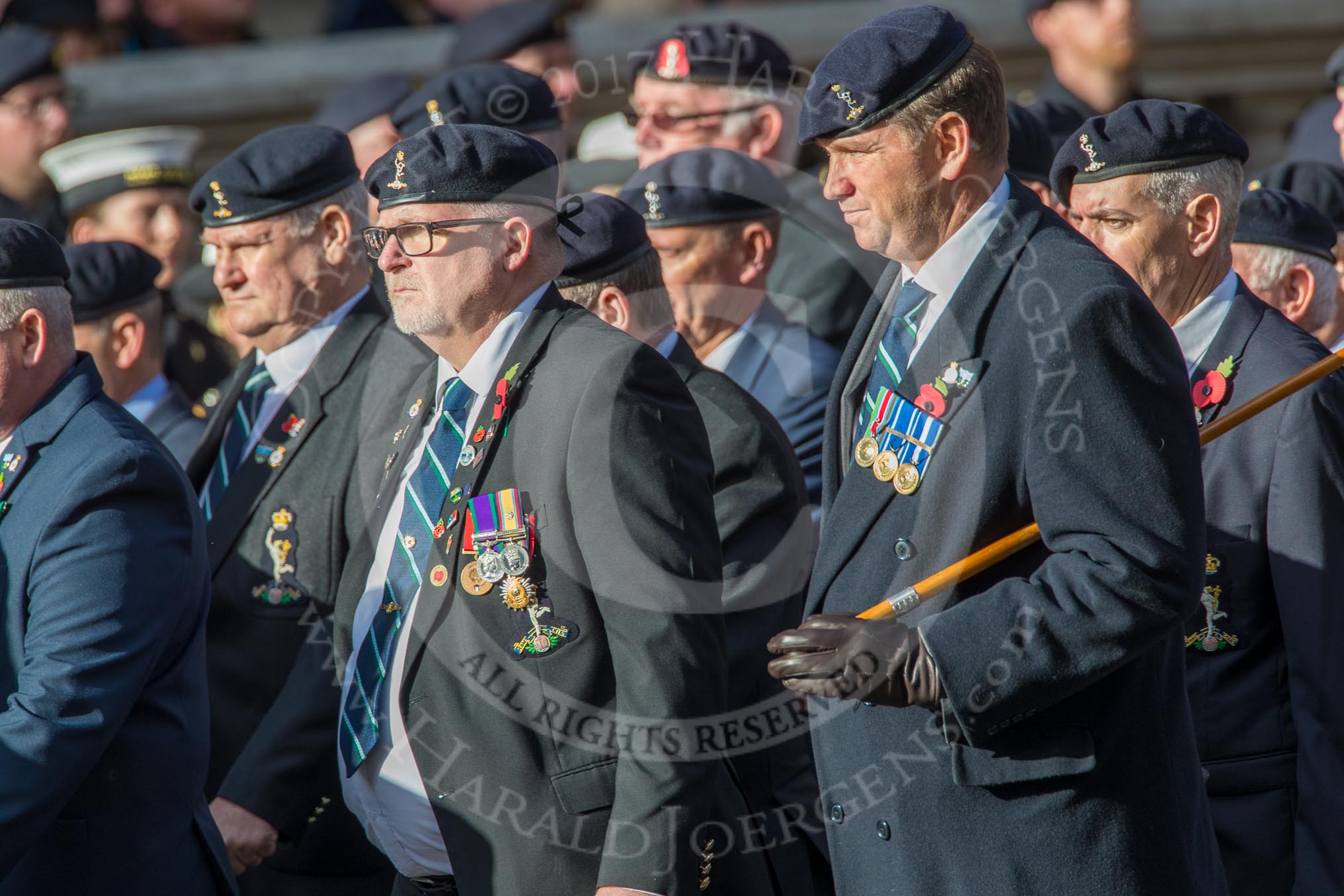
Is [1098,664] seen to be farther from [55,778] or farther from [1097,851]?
[55,778]

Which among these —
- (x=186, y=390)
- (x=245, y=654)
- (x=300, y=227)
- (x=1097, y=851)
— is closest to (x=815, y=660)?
(x=1097, y=851)

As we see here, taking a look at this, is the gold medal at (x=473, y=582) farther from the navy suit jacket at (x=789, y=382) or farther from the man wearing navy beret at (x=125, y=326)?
the man wearing navy beret at (x=125, y=326)

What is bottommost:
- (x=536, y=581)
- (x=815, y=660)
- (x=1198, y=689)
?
(x=1198, y=689)

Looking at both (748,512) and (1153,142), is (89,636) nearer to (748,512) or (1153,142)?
(748,512)

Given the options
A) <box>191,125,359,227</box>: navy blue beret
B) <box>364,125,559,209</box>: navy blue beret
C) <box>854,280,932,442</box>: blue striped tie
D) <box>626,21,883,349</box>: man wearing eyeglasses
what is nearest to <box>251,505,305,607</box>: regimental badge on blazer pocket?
<box>191,125,359,227</box>: navy blue beret

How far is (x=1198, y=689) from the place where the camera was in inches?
145

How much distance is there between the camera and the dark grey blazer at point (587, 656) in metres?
3.08

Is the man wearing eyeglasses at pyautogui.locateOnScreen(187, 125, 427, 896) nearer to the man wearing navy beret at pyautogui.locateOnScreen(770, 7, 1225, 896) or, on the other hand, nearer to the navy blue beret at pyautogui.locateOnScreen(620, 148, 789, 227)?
the navy blue beret at pyautogui.locateOnScreen(620, 148, 789, 227)

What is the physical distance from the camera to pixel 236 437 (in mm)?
4555

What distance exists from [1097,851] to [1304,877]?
1082 millimetres

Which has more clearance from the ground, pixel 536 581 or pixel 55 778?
pixel 536 581

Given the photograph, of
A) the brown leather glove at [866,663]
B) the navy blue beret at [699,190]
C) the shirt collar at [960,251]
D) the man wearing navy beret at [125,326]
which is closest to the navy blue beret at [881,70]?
the shirt collar at [960,251]

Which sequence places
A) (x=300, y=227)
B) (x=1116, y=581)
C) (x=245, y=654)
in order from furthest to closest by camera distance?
1. (x=300, y=227)
2. (x=245, y=654)
3. (x=1116, y=581)

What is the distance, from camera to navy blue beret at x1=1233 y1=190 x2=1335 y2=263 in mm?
4410
